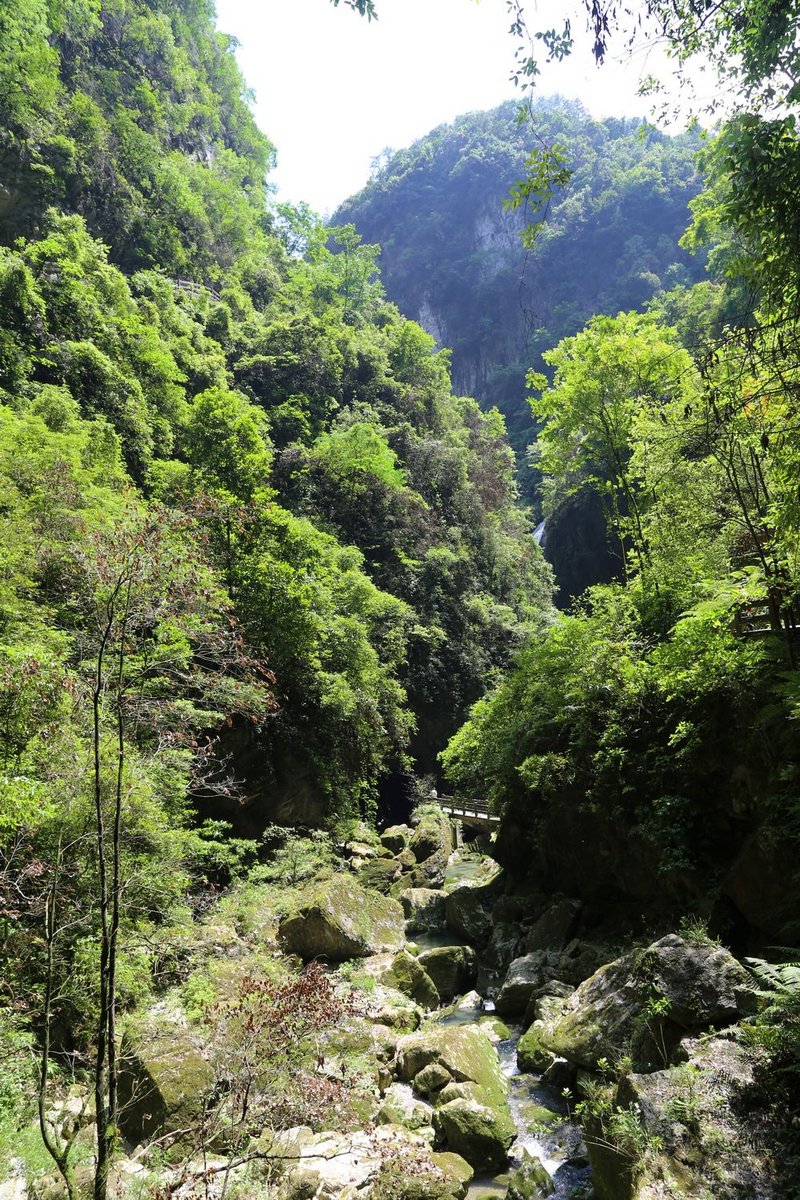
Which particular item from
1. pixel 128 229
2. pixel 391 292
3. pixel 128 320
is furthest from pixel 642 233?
pixel 128 320

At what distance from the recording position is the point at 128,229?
2733 cm

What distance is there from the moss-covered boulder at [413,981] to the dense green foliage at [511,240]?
50416 mm

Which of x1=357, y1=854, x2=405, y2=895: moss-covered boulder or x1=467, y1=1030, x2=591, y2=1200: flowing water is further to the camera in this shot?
x1=357, y1=854, x2=405, y2=895: moss-covered boulder

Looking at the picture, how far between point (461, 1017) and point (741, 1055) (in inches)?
235

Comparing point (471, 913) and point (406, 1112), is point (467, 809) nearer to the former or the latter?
point (471, 913)

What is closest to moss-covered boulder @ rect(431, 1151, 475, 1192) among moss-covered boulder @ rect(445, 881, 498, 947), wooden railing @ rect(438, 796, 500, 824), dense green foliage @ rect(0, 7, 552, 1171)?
dense green foliage @ rect(0, 7, 552, 1171)

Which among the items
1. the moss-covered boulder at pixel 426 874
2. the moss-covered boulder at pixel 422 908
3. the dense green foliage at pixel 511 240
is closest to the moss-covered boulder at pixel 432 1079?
the moss-covered boulder at pixel 422 908

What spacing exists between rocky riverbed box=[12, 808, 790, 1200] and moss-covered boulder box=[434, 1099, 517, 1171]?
0.05 feet

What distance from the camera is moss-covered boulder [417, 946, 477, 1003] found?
10.4 meters

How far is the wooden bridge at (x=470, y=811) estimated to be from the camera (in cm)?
2039

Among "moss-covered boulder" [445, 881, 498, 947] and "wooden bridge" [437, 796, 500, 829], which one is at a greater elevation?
"wooden bridge" [437, 796, 500, 829]

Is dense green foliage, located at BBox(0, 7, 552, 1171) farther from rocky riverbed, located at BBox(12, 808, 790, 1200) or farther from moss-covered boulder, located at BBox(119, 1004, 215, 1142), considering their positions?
rocky riverbed, located at BBox(12, 808, 790, 1200)

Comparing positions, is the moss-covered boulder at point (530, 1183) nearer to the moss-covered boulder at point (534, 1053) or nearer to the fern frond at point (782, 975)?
the moss-covered boulder at point (534, 1053)

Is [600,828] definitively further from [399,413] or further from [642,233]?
[642,233]
